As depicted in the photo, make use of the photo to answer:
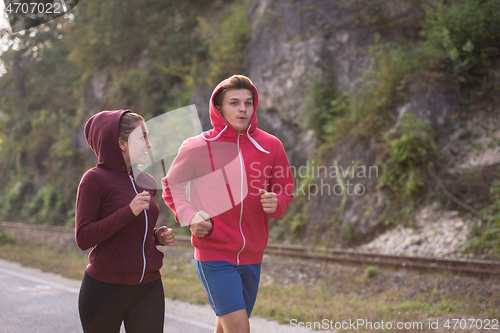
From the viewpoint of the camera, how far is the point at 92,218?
8.30ft

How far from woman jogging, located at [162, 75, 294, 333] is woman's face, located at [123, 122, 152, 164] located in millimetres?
282

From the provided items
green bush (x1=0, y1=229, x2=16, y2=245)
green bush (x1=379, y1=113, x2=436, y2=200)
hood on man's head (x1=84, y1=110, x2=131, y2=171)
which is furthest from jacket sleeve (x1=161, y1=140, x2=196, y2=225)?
green bush (x1=0, y1=229, x2=16, y2=245)

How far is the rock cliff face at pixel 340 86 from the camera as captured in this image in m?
10.0

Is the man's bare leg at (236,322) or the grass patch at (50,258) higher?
the man's bare leg at (236,322)

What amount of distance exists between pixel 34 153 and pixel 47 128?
1.90 metres

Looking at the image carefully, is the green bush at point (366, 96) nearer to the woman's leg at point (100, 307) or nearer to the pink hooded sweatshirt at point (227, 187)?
the pink hooded sweatshirt at point (227, 187)

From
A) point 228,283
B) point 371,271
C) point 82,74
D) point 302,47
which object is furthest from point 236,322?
point 82,74

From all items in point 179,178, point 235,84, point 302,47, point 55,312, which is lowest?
point 55,312

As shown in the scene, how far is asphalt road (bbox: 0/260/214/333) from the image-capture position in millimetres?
5047

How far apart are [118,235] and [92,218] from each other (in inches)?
8.2

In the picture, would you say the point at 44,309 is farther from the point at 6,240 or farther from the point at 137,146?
the point at 6,240

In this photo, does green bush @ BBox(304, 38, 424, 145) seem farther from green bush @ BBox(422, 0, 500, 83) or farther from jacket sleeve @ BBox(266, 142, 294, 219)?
jacket sleeve @ BBox(266, 142, 294, 219)

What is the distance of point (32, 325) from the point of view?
507 cm

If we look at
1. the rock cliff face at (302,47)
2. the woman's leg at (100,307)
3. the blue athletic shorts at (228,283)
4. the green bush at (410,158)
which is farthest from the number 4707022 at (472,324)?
the rock cliff face at (302,47)
